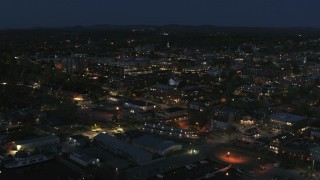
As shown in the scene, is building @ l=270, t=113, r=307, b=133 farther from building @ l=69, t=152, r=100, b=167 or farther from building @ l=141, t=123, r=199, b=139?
building @ l=69, t=152, r=100, b=167

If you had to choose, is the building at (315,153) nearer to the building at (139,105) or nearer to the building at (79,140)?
the building at (79,140)

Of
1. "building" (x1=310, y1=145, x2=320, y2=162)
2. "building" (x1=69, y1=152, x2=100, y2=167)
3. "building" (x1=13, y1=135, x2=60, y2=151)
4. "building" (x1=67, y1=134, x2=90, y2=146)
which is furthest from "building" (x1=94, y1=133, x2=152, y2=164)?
"building" (x1=310, y1=145, x2=320, y2=162)

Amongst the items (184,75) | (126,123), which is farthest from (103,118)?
(184,75)

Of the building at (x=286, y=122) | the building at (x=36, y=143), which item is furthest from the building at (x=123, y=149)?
the building at (x=286, y=122)

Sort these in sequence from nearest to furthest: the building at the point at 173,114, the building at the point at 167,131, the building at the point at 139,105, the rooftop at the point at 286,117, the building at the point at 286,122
Result: 1. the building at the point at 167,131
2. the building at the point at 286,122
3. the rooftop at the point at 286,117
4. the building at the point at 173,114
5. the building at the point at 139,105

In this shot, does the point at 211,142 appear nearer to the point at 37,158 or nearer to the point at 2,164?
the point at 37,158
